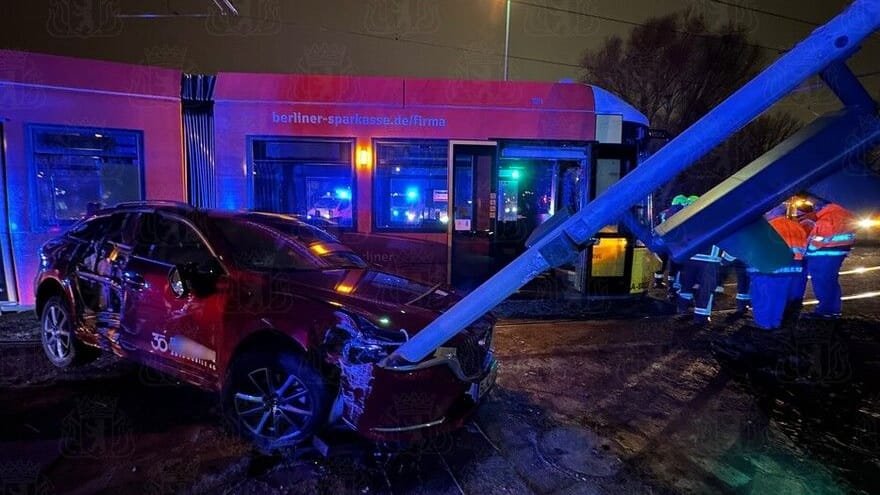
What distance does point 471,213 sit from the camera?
24.6 ft

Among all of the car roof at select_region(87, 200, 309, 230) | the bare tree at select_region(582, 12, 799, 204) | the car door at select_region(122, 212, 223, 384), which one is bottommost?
the car door at select_region(122, 212, 223, 384)

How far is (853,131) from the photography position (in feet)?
6.83

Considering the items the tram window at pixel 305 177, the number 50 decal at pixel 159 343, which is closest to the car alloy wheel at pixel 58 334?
the number 50 decal at pixel 159 343

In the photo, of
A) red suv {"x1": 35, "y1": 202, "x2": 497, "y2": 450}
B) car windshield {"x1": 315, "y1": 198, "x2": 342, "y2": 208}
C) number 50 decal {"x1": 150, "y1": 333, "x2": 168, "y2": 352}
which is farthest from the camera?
car windshield {"x1": 315, "y1": 198, "x2": 342, "y2": 208}

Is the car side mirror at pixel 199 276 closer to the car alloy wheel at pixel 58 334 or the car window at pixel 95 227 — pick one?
the car window at pixel 95 227

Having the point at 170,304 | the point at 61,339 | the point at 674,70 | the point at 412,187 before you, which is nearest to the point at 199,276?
the point at 170,304

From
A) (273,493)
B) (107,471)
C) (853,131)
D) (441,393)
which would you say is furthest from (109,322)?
(853,131)

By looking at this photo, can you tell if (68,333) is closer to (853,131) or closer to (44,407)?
(44,407)

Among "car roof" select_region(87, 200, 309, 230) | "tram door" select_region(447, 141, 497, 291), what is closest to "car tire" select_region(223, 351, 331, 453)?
"car roof" select_region(87, 200, 309, 230)

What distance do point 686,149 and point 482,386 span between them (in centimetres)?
199

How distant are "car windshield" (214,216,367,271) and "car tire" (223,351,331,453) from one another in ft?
2.49

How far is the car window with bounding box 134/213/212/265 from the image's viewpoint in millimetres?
3531

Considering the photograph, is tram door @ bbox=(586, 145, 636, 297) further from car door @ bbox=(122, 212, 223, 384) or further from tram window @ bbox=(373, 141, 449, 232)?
car door @ bbox=(122, 212, 223, 384)

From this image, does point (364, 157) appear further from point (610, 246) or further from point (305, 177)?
point (610, 246)
